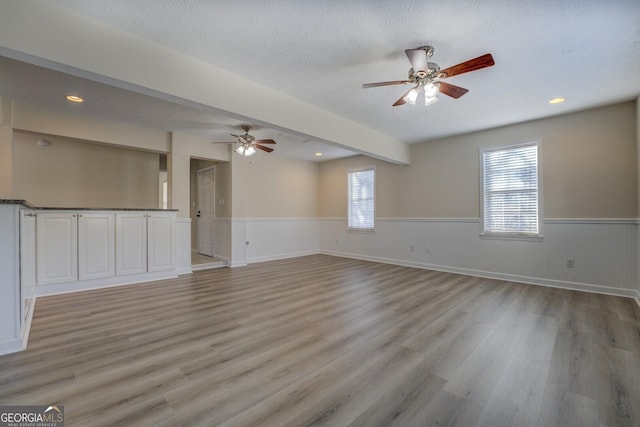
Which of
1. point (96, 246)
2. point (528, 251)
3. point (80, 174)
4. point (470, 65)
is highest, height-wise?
point (470, 65)

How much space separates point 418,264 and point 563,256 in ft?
7.47

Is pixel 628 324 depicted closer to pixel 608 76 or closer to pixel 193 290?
pixel 608 76

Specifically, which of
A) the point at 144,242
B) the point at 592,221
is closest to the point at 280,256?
the point at 144,242

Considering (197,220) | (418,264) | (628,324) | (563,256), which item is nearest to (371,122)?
(418,264)

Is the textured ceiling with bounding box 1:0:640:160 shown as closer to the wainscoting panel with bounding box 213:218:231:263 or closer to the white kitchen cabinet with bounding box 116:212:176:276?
the white kitchen cabinet with bounding box 116:212:176:276

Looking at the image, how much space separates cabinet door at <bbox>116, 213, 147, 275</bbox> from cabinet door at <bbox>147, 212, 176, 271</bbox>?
87 mm

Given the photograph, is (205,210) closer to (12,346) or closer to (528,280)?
(12,346)

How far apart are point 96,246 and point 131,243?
1.43 ft

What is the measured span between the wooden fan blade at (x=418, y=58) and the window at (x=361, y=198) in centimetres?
406

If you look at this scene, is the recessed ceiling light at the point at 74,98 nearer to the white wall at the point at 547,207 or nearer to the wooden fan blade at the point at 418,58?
the wooden fan blade at the point at 418,58

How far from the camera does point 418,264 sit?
5.59 m

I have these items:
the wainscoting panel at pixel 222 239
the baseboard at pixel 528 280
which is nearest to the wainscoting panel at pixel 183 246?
the wainscoting panel at pixel 222 239

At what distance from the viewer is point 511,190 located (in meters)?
4.46

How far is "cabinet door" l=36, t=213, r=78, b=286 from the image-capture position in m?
3.58
